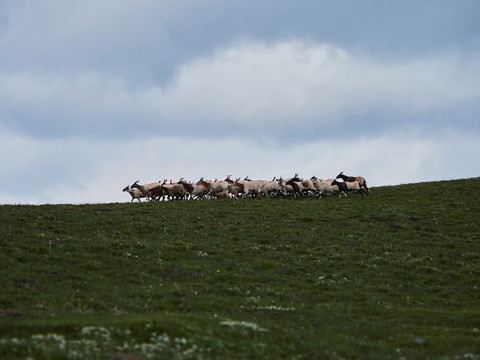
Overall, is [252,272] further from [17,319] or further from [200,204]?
[200,204]

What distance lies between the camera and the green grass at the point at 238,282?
14102 mm

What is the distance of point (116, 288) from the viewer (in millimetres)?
20266

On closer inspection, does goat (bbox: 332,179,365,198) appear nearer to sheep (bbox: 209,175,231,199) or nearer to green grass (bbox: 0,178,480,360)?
green grass (bbox: 0,178,480,360)

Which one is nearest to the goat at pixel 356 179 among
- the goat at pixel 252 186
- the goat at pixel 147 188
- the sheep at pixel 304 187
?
the sheep at pixel 304 187

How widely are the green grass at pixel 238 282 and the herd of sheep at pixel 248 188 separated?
28.7ft

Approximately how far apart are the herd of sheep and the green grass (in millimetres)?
8749

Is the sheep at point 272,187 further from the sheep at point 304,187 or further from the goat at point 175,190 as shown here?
the goat at point 175,190

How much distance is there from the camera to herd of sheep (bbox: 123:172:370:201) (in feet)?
171

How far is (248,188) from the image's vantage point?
175ft

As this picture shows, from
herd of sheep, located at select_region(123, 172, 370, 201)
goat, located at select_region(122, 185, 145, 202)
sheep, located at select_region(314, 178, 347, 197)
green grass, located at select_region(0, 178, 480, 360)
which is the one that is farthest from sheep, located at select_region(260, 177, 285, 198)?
goat, located at select_region(122, 185, 145, 202)

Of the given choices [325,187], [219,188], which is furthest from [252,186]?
[325,187]

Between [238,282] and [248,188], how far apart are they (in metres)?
30.3

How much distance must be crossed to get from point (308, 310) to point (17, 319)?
381 inches

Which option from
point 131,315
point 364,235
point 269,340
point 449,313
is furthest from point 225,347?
point 364,235
